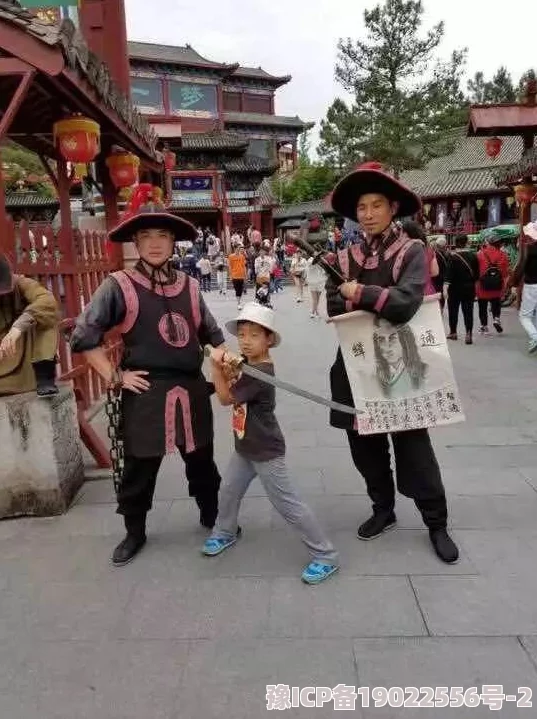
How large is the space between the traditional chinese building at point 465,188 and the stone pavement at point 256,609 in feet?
90.5

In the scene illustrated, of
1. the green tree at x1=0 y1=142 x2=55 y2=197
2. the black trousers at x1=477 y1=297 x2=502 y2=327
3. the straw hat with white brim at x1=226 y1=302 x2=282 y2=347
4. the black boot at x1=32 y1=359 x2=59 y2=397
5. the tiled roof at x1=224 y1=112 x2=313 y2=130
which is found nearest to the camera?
the straw hat with white brim at x1=226 y1=302 x2=282 y2=347

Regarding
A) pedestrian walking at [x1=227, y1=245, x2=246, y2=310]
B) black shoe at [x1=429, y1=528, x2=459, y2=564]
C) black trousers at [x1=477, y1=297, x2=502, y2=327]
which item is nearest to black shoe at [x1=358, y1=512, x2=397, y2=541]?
black shoe at [x1=429, y1=528, x2=459, y2=564]

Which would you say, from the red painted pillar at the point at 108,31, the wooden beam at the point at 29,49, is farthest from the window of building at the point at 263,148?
the wooden beam at the point at 29,49

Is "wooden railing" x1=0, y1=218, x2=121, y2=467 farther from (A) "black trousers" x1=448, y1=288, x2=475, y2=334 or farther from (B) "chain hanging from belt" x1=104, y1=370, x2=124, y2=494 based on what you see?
(A) "black trousers" x1=448, y1=288, x2=475, y2=334

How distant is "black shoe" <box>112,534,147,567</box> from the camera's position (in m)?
2.96

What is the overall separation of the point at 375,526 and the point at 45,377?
1.93 meters

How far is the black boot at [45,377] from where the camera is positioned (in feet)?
11.3

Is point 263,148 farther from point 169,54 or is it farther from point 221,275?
point 221,275

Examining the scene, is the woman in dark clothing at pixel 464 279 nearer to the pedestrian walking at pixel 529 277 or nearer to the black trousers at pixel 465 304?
the black trousers at pixel 465 304

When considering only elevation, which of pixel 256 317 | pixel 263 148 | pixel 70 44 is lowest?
pixel 256 317

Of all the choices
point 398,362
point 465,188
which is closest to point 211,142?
point 465,188

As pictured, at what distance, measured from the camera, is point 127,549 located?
9.88 ft

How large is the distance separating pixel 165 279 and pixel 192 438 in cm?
74

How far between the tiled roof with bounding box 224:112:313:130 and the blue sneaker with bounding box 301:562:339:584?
37443 mm
